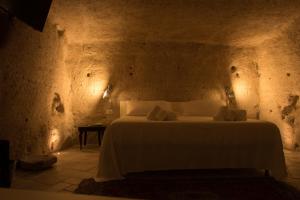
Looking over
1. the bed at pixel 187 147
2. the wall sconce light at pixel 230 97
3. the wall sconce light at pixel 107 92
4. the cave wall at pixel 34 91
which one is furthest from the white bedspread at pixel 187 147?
the wall sconce light at pixel 230 97

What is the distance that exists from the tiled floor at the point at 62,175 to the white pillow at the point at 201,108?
75.1 inches

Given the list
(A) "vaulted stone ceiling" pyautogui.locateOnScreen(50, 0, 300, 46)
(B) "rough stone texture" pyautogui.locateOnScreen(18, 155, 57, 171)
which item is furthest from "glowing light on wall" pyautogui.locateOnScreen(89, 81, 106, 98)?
(B) "rough stone texture" pyautogui.locateOnScreen(18, 155, 57, 171)

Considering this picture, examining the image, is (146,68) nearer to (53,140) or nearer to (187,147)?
(53,140)

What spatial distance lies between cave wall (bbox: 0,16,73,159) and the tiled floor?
0.47m

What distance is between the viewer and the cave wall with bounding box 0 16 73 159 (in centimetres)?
282

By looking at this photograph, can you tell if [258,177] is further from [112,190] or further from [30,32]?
[30,32]

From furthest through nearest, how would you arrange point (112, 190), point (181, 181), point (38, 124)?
point (38, 124), point (181, 181), point (112, 190)

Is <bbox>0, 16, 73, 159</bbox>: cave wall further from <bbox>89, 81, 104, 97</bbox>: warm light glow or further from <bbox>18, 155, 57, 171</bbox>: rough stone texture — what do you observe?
<bbox>89, 81, 104, 97</bbox>: warm light glow

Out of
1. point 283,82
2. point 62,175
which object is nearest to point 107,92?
point 62,175

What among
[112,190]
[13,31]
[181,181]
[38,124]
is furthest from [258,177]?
[13,31]

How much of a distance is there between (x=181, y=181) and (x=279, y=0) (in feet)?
9.74

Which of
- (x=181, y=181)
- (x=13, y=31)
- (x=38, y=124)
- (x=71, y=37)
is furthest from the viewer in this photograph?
(x=71, y=37)

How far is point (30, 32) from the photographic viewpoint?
326cm

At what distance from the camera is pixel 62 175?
2.63 m
